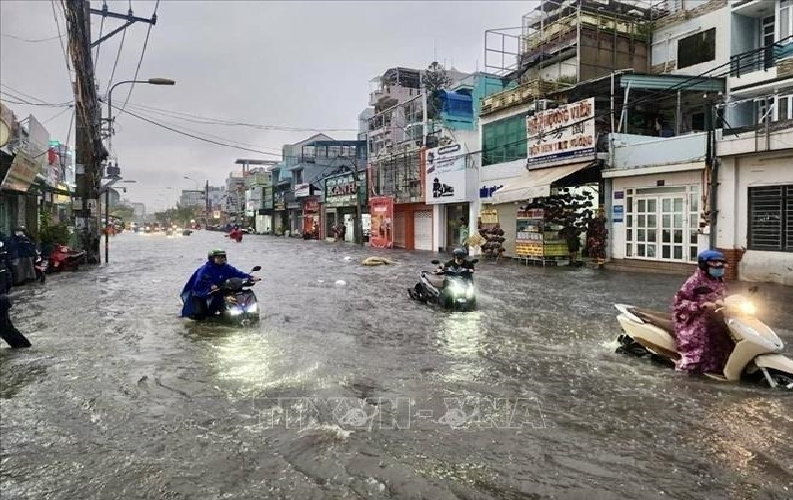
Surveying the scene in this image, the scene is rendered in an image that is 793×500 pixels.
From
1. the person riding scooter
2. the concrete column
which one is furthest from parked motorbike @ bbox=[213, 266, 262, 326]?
the concrete column

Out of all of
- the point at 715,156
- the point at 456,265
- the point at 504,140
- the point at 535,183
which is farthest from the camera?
the point at 504,140

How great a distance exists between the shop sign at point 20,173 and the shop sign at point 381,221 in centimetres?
2087

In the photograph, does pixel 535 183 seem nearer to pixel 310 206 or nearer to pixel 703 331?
pixel 703 331

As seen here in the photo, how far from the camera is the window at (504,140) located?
24595 mm

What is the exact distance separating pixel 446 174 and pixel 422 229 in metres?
5.53

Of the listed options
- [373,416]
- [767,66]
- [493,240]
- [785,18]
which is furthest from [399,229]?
[373,416]

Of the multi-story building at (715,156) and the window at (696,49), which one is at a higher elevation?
the window at (696,49)

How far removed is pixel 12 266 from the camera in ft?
48.9

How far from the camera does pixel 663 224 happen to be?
18.0 m

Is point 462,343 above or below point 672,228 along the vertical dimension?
below

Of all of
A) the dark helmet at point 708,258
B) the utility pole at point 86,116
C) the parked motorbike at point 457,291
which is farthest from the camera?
the utility pole at point 86,116

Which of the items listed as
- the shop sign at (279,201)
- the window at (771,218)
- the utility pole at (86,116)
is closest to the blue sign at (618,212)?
the window at (771,218)

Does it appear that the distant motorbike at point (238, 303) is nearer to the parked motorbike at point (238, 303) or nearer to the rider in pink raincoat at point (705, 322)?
the parked motorbike at point (238, 303)

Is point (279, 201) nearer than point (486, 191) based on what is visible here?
No
